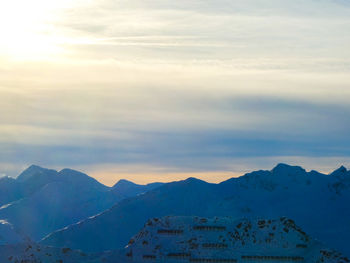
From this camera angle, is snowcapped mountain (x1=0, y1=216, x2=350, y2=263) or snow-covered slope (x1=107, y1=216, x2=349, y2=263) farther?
snow-covered slope (x1=107, y1=216, x2=349, y2=263)

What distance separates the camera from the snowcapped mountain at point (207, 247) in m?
177

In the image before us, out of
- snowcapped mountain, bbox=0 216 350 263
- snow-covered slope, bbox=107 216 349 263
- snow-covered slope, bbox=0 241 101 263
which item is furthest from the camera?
snow-covered slope, bbox=107 216 349 263

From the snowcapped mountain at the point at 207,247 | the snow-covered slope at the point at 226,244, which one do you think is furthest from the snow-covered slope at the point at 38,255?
the snow-covered slope at the point at 226,244

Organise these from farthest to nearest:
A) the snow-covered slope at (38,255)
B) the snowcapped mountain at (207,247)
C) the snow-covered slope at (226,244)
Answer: the snow-covered slope at (226,244) → the snowcapped mountain at (207,247) → the snow-covered slope at (38,255)

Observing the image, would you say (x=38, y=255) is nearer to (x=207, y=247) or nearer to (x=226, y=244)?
(x=207, y=247)

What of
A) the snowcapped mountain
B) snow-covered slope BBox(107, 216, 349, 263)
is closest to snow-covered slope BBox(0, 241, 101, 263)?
the snowcapped mountain

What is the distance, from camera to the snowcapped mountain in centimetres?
17712

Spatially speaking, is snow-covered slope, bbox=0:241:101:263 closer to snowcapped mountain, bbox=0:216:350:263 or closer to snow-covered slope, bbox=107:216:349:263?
snowcapped mountain, bbox=0:216:350:263

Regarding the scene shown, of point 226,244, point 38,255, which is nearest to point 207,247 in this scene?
point 226,244

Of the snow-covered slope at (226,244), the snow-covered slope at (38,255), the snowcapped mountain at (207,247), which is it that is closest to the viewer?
the snow-covered slope at (38,255)

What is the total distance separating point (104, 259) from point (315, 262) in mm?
47902

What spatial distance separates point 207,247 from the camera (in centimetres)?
17888

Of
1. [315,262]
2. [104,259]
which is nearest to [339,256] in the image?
[315,262]

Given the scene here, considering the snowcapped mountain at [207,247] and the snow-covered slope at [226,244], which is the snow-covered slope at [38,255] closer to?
the snowcapped mountain at [207,247]
